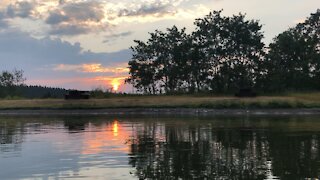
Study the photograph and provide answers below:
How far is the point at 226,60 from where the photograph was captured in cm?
9438

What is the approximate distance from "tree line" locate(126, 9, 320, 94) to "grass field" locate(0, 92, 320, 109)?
56.1 ft

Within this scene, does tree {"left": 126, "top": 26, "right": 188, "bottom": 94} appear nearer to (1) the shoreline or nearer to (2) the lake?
(1) the shoreline

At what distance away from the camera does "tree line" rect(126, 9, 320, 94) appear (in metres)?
92.2

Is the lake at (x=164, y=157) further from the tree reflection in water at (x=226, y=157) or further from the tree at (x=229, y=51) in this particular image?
the tree at (x=229, y=51)

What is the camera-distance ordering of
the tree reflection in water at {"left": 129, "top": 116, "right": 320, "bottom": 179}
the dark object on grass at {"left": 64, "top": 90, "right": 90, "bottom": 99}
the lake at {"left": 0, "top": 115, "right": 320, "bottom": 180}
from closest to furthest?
the tree reflection in water at {"left": 129, "top": 116, "right": 320, "bottom": 179}
the lake at {"left": 0, "top": 115, "right": 320, "bottom": 180}
the dark object on grass at {"left": 64, "top": 90, "right": 90, "bottom": 99}

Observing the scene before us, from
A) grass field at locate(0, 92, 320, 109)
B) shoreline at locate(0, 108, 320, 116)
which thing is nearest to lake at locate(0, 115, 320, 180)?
shoreline at locate(0, 108, 320, 116)

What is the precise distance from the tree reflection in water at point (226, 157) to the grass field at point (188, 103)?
122ft

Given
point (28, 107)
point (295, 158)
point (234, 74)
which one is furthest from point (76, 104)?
point (295, 158)

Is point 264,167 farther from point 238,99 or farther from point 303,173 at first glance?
point 238,99

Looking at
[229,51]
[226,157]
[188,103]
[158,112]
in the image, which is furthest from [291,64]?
[226,157]

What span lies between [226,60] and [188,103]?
1078 inches

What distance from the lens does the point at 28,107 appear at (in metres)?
74.9

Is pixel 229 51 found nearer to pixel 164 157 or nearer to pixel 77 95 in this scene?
pixel 77 95

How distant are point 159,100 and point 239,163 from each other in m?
55.1
